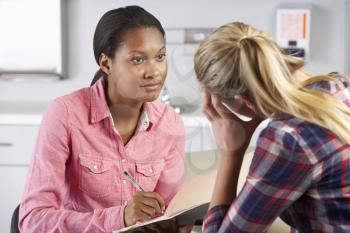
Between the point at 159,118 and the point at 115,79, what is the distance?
0.57 feet

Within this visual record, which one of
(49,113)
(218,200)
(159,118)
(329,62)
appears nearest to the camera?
(218,200)

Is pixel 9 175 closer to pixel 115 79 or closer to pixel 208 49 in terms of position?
pixel 115 79

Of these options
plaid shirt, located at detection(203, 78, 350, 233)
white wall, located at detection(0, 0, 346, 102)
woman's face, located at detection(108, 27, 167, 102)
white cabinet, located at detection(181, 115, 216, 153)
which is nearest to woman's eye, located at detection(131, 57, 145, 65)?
woman's face, located at detection(108, 27, 167, 102)

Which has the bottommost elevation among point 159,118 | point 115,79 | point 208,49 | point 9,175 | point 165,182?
point 9,175

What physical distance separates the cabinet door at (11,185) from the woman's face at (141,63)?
155cm

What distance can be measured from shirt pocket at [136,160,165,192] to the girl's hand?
37cm

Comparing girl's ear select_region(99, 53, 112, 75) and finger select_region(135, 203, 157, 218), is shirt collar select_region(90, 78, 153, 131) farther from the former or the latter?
finger select_region(135, 203, 157, 218)

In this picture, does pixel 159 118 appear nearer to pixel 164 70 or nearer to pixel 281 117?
pixel 164 70

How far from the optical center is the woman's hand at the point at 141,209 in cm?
111

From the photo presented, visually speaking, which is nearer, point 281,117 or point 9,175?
point 281,117

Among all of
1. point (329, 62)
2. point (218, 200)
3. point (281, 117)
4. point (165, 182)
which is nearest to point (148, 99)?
point (165, 182)

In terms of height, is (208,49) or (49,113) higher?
(208,49)

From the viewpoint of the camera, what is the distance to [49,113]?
1323mm

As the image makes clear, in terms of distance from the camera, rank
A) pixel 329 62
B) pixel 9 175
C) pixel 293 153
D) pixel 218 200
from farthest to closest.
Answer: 1. pixel 329 62
2. pixel 9 175
3. pixel 218 200
4. pixel 293 153
